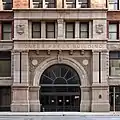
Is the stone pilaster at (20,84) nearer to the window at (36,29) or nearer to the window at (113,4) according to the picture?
the window at (36,29)

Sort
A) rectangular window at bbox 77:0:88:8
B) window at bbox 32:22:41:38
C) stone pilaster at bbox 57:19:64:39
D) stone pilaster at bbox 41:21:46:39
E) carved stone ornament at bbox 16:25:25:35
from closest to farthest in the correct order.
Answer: carved stone ornament at bbox 16:25:25:35, stone pilaster at bbox 57:19:64:39, stone pilaster at bbox 41:21:46:39, window at bbox 32:22:41:38, rectangular window at bbox 77:0:88:8

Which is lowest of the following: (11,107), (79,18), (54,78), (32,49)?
(11,107)

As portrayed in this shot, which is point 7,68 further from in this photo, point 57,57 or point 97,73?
point 97,73

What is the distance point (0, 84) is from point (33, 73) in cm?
423

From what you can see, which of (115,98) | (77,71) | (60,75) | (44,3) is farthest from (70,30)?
(115,98)

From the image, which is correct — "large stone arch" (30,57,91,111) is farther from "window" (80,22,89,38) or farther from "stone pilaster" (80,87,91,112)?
"window" (80,22,89,38)

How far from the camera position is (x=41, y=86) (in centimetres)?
5150

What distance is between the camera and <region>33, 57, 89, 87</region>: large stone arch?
51.1m

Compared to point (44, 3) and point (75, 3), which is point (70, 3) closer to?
point (75, 3)

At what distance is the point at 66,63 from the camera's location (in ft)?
169

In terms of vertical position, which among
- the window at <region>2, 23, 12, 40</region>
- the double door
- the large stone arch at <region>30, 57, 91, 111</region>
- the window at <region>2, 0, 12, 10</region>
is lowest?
the double door

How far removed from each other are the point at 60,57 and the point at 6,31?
7.42 metres

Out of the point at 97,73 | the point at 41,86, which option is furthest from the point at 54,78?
the point at 97,73

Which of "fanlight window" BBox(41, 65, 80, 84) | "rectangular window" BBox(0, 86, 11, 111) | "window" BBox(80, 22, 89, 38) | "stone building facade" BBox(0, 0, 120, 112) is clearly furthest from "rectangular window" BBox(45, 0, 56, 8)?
"rectangular window" BBox(0, 86, 11, 111)
